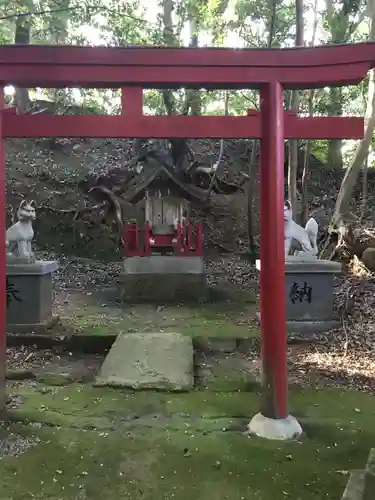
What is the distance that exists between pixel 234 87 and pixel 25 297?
4671 millimetres

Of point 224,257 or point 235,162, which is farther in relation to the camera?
point 235,162

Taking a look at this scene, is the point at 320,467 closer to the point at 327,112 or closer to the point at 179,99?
the point at 327,112

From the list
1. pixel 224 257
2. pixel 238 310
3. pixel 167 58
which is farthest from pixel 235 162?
pixel 167 58

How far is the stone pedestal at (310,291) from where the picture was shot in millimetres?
7414

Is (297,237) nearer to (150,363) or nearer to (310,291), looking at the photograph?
(310,291)

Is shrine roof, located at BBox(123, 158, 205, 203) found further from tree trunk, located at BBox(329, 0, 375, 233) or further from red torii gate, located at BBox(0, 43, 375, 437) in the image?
red torii gate, located at BBox(0, 43, 375, 437)

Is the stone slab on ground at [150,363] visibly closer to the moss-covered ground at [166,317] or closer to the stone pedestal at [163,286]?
the moss-covered ground at [166,317]

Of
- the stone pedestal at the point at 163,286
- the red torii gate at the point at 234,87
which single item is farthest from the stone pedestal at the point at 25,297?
the red torii gate at the point at 234,87

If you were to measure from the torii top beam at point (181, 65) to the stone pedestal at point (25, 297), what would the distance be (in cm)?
378

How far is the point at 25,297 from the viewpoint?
23.9 ft

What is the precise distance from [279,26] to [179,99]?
Answer: 313cm

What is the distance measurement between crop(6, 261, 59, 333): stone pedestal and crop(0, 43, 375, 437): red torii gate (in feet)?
10.0

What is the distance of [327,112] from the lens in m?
12.2

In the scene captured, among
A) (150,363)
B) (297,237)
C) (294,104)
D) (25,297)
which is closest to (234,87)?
(150,363)
